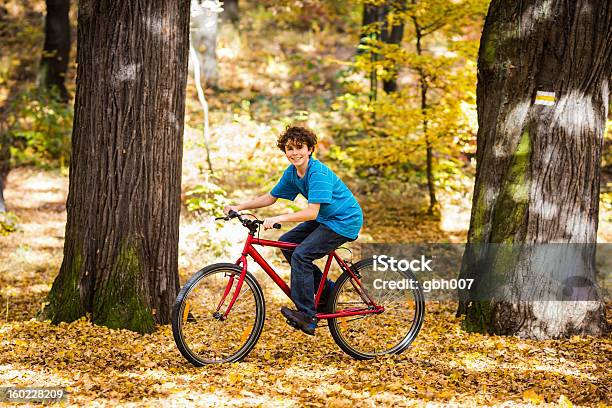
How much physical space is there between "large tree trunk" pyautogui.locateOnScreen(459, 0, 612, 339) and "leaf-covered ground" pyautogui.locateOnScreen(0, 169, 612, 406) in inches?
11.0

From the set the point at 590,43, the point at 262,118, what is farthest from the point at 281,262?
the point at 262,118

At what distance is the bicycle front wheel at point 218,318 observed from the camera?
16.9 ft

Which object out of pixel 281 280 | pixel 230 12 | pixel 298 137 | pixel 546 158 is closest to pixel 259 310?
pixel 281 280

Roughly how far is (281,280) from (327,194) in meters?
0.83

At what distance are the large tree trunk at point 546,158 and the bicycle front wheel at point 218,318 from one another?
2.12m

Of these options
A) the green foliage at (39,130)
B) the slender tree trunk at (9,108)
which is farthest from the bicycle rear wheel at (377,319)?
the green foliage at (39,130)

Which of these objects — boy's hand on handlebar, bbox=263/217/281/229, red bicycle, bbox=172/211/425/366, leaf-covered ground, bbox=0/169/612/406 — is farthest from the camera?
red bicycle, bbox=172/211/425/366

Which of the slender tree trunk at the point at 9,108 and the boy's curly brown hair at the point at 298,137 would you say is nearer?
the boy's curly brown hair at the point at 298,137

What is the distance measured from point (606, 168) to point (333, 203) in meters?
12.7

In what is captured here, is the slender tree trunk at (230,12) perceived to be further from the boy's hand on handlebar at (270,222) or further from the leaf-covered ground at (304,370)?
the boy's hand on handlebar at (270,222)

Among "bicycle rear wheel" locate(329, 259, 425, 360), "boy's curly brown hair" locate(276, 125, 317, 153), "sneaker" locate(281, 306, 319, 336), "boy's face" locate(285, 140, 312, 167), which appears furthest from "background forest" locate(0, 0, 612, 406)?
"boy's curly brown hair" locate(276, 125, 317, 153)

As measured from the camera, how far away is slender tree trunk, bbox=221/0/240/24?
866 inches

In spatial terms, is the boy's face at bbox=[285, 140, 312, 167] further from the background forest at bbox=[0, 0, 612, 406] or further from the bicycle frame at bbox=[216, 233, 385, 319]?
the background forest at bbox=[0, 0, 612, 406]

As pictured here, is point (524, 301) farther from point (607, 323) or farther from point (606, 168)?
point (606, 168)
